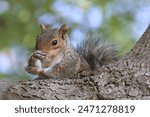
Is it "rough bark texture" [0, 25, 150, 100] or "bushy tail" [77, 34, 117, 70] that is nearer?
"rough bark texture" [0, 25, 150, 100]

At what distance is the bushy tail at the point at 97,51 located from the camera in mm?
3416

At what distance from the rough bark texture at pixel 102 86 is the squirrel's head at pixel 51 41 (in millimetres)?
570

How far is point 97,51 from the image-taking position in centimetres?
347

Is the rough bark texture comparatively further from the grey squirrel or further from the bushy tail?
the bushy tail

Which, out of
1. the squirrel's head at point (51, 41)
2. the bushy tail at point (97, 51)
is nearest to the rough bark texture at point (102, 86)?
the squirrel's head at point (51, 41)

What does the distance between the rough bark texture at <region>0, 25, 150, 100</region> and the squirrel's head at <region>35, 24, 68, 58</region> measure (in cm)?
57

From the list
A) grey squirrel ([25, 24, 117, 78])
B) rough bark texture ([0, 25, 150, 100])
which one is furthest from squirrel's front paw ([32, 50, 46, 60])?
rough bark texture ([0, 25, 150, 100])

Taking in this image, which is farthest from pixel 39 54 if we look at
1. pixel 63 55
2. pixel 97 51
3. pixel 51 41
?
pixel 97 51

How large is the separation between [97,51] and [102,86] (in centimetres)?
105

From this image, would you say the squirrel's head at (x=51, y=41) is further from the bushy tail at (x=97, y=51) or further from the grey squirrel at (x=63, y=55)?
the bushy tail at (x=97, y=51)

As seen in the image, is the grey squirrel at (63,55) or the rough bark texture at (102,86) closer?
the rough bark texture at (102,86)

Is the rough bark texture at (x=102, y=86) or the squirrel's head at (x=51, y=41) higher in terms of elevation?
the squirrel's head at (x=51, y=41)

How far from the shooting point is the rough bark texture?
2.40 m

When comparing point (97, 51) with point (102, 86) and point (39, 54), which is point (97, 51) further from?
point (102, 86)
